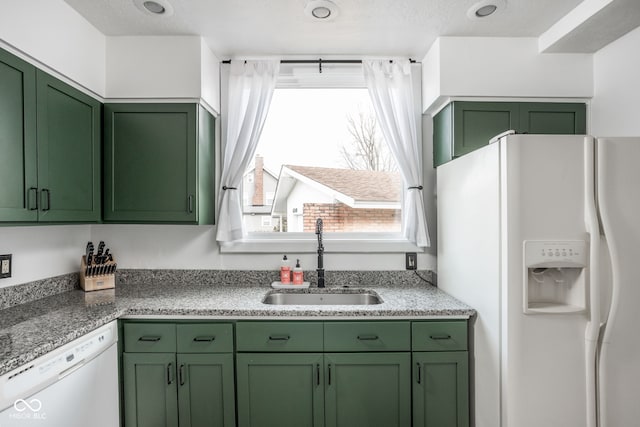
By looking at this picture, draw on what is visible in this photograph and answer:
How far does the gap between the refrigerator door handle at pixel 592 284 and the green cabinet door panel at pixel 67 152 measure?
2.45 m

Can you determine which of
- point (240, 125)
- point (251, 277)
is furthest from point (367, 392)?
point (240, 125)

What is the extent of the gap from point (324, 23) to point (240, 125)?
33.3 inches

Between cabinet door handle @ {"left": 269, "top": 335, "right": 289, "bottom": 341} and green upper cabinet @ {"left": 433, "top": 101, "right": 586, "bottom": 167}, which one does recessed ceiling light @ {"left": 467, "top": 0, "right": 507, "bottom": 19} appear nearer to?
green upper cabinet @ {"left": 433, "top": 101, "right": 586, "bottom": 167}

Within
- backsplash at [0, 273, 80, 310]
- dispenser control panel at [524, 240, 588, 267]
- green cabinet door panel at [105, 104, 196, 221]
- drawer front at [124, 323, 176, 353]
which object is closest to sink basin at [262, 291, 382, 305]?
drawer front at [124, 323, 176, 353]

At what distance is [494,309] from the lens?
157 centimetres

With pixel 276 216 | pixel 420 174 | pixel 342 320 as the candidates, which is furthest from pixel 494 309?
pixel 276 216

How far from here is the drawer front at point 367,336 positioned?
176 cm

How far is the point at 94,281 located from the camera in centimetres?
218

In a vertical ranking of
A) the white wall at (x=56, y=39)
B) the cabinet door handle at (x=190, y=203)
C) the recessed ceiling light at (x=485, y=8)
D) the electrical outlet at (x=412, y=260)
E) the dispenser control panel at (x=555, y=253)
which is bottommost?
the electrical outlet at (x=412, y=260)

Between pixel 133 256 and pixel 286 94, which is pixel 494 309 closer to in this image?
pixel 286 94

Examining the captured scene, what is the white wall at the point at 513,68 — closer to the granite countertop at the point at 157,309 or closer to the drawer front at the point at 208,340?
the granite countertop at the point at 157,309

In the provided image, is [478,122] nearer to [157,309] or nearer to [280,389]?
[280,389]

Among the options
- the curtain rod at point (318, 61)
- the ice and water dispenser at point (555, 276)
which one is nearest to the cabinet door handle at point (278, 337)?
the ice and water dispenser at point (555, 276)

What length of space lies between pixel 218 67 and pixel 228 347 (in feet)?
6.07
